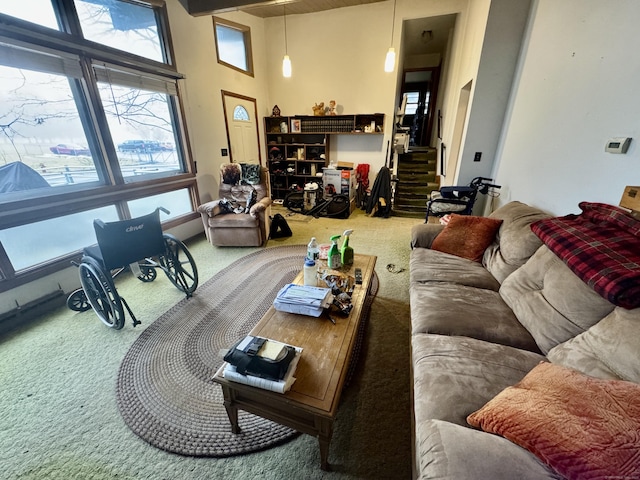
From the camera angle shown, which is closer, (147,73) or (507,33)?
(507,33)

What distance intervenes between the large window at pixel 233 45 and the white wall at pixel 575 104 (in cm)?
419

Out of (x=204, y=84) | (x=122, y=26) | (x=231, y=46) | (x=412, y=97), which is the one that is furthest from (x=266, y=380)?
(x=412, y=97)

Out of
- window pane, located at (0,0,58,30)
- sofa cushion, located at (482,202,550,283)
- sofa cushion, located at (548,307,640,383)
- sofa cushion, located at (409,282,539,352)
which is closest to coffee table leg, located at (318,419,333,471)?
sofa cushion, located at (409,282,539,352)

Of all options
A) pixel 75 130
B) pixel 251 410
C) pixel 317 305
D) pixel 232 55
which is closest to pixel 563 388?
pixel 317 305

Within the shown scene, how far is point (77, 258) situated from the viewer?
8.09ft

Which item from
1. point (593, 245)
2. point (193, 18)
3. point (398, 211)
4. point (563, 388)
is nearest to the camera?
point (563, 388)

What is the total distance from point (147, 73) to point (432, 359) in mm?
3994

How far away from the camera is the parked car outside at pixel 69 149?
235cm

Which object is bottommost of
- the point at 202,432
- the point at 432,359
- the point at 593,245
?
the point at 202,432

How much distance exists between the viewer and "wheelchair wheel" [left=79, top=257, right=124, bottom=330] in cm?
182

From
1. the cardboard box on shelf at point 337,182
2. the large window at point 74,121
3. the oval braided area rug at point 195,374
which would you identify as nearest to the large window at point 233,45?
the large window at point 74,121

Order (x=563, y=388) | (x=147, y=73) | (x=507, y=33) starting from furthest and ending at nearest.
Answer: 1. (x=147, y=73)
2. (x=507, y=33)
3. (x=563, y=388)

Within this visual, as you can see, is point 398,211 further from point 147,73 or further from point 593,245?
point 147,73

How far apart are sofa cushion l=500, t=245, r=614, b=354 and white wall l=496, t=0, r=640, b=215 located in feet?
1.94
